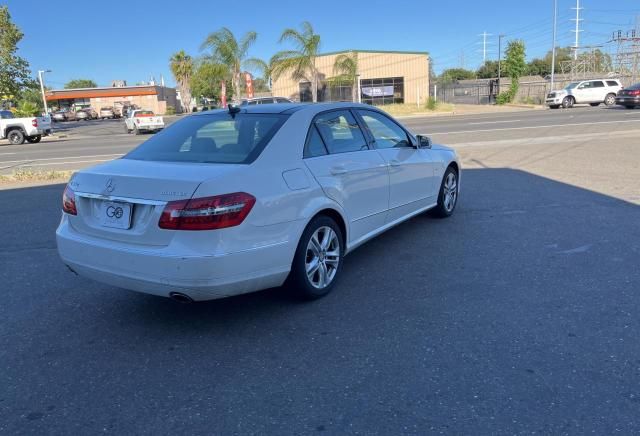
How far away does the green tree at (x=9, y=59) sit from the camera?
35.5 metres

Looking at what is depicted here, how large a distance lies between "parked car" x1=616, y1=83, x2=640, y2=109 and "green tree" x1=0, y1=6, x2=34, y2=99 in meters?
38.3

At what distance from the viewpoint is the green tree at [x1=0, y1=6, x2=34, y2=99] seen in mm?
35469

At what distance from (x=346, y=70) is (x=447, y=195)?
3797 centimetres

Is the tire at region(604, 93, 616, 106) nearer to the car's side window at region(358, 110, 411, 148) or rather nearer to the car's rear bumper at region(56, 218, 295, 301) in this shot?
the car's side window at region(358, 110, 411, 148)

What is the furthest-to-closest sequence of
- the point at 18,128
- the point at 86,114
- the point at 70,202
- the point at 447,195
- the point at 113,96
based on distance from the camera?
the point at 113,96 < the point at 86,114 < the point at 18,128 < the point at 447,195 < the point at 70,202

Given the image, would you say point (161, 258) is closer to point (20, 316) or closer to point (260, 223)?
point (260, 223)

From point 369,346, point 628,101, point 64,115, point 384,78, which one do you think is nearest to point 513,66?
→ point 384,78

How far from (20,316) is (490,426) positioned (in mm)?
3614

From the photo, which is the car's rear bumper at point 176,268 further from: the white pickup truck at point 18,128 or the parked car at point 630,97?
the parked car at point 630,97

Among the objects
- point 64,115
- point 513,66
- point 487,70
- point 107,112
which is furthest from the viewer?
point 487,70

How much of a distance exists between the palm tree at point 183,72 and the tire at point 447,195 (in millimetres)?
69043

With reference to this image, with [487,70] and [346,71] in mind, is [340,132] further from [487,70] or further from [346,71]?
[487,70]

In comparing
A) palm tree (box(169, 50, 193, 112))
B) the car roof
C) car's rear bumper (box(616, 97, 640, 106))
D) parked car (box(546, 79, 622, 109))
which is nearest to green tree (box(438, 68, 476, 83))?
palm tree (box(169, 50, 193, 112))

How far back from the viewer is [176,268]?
340 cm
